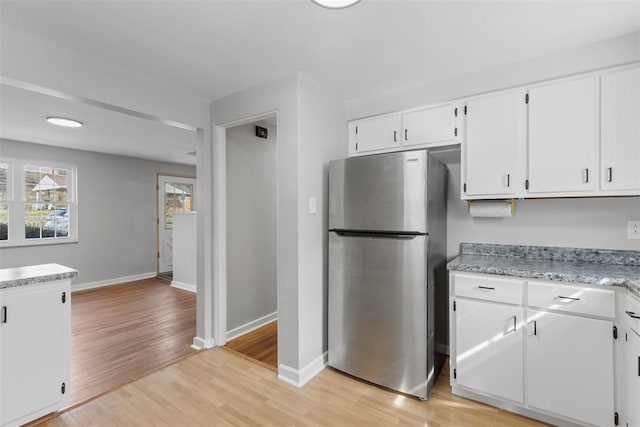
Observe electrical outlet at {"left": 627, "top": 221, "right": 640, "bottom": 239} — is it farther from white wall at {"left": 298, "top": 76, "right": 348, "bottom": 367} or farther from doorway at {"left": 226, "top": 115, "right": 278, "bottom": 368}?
doorway at {"left": 226, "top": 115, "right": 278, "bottom": 368}

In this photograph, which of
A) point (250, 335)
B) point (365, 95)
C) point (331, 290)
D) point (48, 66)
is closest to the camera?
point (48, 66)

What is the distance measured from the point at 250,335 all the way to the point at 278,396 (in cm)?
115

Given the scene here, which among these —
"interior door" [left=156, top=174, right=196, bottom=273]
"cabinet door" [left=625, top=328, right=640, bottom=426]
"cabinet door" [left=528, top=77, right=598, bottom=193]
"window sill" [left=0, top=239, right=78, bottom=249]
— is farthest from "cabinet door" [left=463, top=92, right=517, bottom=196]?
"window sill" [left=0, top=239, right=78, bottom=249]

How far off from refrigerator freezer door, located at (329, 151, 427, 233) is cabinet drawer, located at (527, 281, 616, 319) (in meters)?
0.73

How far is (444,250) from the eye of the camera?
249cm

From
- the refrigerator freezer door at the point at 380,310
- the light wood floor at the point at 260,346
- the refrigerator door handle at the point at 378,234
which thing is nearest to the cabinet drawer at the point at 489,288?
the refrigerator freezer door at the point at 380,310

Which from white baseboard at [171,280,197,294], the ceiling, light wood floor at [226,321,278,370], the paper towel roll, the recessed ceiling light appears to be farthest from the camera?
white baseboard at [171,280,197,294]

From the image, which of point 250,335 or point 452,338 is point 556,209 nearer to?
point 452,338

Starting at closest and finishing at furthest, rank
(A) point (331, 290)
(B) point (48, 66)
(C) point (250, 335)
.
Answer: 1. (B) point (48, 66)
2. (A) point (331, 290)
3. (C) point (250, 335)

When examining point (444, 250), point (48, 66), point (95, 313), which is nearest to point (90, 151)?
point (95, 313)

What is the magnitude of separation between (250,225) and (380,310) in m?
1.75

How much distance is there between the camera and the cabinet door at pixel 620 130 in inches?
69.1

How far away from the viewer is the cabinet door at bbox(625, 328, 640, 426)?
145cm

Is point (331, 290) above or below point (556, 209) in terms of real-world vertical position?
below
